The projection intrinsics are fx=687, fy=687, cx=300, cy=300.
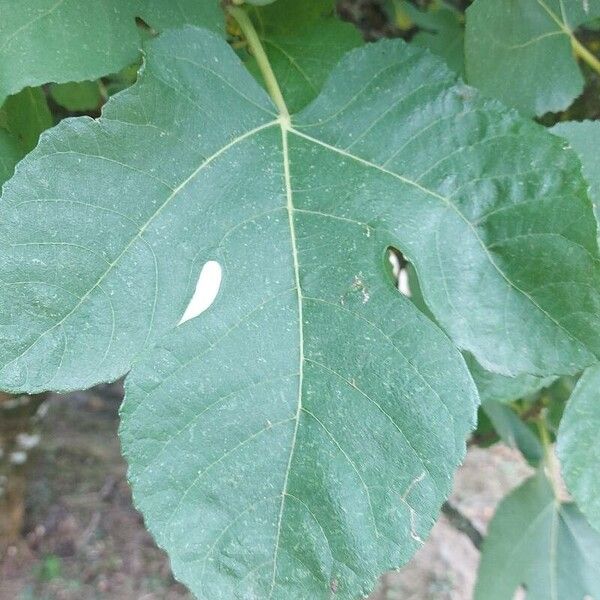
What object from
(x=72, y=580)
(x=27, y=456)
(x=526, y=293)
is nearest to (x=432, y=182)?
(x=526, y=293)

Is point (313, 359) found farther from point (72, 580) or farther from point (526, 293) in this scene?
point (72, 580)

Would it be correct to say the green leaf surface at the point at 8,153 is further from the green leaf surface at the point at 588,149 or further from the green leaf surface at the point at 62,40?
the green leaf surface at the point at 588,149

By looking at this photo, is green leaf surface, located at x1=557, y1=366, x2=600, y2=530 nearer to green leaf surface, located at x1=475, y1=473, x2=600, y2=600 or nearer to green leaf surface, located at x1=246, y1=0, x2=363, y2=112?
green leaf surface, located at x1=246, y1=0, x2=363, y2=112

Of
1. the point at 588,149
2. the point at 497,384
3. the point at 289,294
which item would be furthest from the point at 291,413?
the point at 588,149

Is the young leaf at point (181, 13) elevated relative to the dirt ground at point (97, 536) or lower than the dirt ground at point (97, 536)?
elevated

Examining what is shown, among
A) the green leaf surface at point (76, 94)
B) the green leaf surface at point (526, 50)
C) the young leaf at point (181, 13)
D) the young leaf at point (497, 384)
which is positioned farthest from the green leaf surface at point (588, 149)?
the green leaf surface at point (76, 94)

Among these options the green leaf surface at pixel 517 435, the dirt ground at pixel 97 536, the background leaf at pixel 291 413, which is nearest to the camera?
the background leaf at pixel 291 413

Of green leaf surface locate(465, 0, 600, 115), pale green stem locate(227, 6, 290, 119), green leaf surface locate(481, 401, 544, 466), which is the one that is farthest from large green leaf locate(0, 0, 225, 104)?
green leaf surface locate(481, 401, 544, 466)
